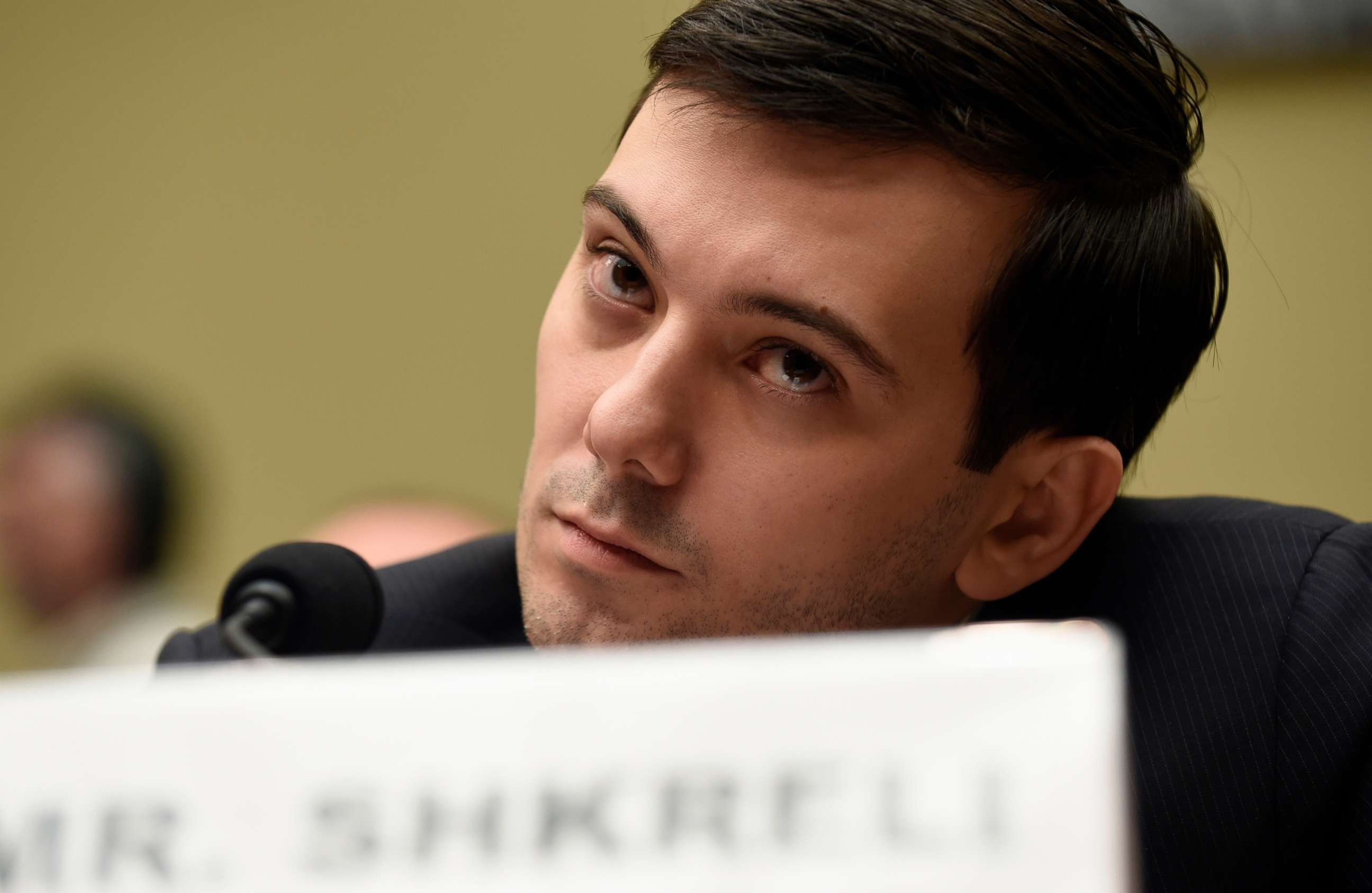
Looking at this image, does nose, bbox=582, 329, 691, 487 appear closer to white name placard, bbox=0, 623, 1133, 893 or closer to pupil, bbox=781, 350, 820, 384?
pupil, bbox=781, 350, 820, 384

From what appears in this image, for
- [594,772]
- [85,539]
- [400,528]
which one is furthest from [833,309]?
[85,539]

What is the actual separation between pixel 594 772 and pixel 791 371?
2.04ft

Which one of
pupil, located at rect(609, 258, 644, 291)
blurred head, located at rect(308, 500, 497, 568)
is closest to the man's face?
pupil, located at rect(609, 258, 644, 291)

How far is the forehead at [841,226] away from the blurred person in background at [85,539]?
5.68ft

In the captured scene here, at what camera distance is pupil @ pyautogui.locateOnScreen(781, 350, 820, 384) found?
40.1 inches

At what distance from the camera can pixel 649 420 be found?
0.98 meters

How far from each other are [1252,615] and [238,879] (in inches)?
38.7

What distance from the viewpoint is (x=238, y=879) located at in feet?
1.47

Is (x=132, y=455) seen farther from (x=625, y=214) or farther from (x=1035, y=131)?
(x=1035, y=131)

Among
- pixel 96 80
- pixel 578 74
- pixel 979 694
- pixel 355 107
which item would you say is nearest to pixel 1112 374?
pixel 979 694

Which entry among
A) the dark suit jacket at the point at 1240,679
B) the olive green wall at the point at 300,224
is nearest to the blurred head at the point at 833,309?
the dark suit jacket at the point at 1240,679

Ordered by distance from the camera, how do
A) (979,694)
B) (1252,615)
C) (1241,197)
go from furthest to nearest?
(1241,197) < (1252,615) < (979,694)

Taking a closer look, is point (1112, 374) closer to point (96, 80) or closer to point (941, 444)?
point (941, 444)

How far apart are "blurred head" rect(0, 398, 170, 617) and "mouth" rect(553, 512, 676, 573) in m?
1.75
